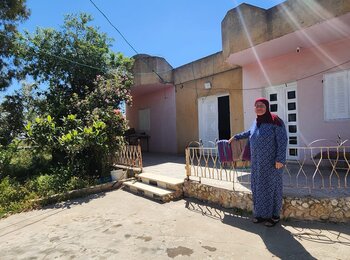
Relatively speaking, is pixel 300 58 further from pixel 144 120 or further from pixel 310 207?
pixel 144 120

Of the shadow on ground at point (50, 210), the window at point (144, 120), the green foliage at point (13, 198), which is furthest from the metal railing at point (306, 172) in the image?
the window at point (144, 120)

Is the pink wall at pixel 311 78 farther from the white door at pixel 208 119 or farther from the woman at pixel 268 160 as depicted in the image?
the woman at pixel 268 160

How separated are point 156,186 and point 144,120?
26.0 feet

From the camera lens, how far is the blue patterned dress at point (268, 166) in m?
4.10

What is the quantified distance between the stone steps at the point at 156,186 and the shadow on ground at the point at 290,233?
1.35 meters

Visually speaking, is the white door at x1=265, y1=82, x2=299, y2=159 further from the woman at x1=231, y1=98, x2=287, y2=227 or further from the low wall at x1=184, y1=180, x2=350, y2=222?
the woman at x1=231, y1=98, x2=287, y2=227

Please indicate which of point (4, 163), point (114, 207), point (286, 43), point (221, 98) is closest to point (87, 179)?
point (114, 207)

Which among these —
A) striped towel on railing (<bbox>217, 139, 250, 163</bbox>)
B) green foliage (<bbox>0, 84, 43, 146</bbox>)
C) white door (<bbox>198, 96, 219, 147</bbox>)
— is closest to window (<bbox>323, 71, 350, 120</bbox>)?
striped towel on railing (<bbox>217, 139, 250, 163</bbox>)

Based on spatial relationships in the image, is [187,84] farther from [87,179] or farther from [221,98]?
[87,179]

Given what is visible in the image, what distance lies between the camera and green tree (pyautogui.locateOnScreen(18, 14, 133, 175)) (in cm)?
788

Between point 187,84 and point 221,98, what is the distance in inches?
75.7

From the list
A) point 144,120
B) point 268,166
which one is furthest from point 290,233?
point 144,120

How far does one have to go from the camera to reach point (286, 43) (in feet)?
22.0

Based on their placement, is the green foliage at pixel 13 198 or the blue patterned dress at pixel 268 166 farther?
the green foliage at pixel 13 198
